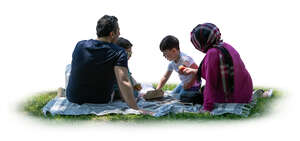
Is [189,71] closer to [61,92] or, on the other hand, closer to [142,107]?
[142,107]

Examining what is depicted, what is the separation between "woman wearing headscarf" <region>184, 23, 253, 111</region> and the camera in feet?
26.8

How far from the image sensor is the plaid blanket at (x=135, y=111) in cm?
823

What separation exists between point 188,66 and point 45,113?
2.67 m

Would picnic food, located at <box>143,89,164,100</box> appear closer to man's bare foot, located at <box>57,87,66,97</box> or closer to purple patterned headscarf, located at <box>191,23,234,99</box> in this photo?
purple patterned headscarf, located at <box>191,23,234,99</box>

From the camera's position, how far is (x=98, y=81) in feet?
28.1

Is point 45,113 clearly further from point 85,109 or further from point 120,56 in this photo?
point 120,56

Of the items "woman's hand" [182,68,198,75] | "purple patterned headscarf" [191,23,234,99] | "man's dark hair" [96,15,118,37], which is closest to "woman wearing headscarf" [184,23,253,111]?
"purple patterned headscarf" [191,23,234,99]

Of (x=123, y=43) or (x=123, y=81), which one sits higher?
(x=123, y=43)

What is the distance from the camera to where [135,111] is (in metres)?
8.33

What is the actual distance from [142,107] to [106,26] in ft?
5.06

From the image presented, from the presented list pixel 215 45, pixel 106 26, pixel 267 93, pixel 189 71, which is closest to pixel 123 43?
pixel 106 26

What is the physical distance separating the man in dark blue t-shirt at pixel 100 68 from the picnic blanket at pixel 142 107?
18cm

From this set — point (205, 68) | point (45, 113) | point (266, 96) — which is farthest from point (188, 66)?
point (45, 113)

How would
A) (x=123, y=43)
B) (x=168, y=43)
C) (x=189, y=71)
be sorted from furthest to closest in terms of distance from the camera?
(x=123, y=43) → (x=168, y=43) → (x=189, y=71)
